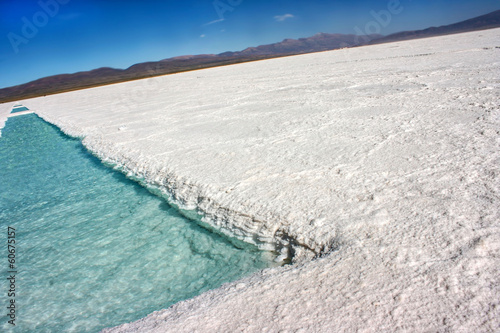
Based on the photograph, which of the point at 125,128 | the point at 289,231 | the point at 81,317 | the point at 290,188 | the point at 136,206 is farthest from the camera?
the point at 125,128

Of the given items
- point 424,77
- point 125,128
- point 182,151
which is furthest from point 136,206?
point 424,77

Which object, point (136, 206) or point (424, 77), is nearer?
point (136, 206)

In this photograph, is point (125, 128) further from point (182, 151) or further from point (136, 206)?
point (136, 206)

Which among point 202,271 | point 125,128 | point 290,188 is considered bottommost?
point 202,271

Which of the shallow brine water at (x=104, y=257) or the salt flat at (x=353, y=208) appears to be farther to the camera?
the shallow brine water at (x=104, y=257)

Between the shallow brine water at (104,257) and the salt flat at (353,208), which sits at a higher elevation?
the salt flat at (353,208)
